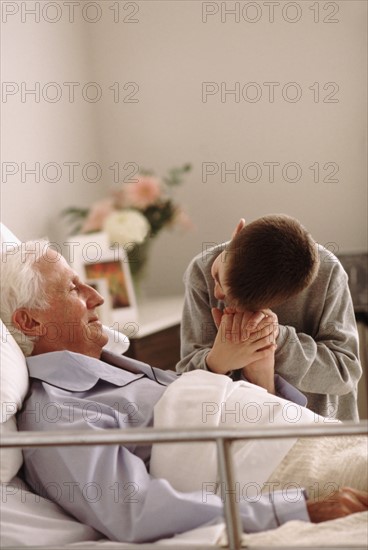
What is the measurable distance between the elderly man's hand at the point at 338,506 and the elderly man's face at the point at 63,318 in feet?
1.95

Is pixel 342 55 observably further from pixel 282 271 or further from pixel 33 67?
pixel 282 271

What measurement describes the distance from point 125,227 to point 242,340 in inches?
70.2

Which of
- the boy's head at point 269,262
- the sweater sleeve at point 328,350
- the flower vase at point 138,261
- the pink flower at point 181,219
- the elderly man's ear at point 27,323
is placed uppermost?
the boy's head at point 269,262

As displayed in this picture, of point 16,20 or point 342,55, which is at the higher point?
point 16,20

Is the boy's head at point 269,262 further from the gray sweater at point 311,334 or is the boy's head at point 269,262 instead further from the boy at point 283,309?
the gray sweater at point 311,334

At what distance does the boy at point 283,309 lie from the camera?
4.53ft

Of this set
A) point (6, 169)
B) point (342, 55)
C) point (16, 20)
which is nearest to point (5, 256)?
point (6, 169)

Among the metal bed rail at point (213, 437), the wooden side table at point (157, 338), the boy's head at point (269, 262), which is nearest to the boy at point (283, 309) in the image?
the boy's head at point (269, 262)

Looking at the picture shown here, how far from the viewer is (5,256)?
1593 millimetres

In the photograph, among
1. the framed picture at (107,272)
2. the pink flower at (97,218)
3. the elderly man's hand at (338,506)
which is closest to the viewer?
the elderly man's hand at (338,506)

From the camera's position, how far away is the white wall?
331cm

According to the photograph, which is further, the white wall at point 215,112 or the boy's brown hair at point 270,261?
the white wall at point 215,112

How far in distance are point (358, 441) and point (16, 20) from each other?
2257mm

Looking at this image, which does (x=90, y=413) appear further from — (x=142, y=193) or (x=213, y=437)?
(x=142, y=193)
